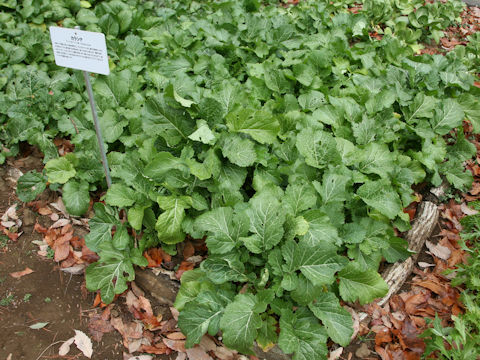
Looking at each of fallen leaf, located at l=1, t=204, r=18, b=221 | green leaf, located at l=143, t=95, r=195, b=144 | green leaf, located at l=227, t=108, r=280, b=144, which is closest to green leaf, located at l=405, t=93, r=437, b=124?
green leaf, located at l=227, t=108, r=280, b=144

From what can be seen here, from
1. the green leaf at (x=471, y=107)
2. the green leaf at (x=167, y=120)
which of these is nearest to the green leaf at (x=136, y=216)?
the green leaf at (x=167, y=120)

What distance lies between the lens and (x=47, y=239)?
10.1ft

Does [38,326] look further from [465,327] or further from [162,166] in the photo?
[465,327]

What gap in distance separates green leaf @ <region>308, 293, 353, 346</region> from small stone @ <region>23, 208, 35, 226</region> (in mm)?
2426

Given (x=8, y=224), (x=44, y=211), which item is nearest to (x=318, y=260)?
(x=44, y=211)

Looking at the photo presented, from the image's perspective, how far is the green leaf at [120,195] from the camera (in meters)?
2.72

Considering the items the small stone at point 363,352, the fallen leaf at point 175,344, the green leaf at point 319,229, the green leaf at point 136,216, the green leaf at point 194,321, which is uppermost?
the green leaf at point 319,229

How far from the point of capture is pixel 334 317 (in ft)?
7.82

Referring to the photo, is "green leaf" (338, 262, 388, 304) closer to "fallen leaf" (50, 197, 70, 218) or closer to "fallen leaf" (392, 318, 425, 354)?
"fallen leaf" (392, 318, 425, 354)

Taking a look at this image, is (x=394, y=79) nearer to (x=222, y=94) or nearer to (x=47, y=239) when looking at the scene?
(x=222, y=94)

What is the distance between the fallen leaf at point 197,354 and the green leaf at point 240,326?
15.4 inches

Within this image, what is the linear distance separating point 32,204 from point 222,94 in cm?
195

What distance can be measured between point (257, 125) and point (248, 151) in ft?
0.86

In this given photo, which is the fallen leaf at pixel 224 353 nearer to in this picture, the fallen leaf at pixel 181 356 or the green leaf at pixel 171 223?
the fallen leaf at pixel 181 356
